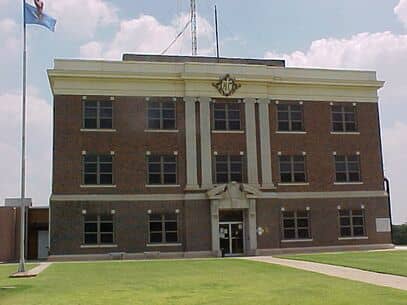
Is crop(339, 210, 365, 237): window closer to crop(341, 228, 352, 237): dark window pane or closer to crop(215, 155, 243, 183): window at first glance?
crop(341, 228, 352, 237): dark window pane

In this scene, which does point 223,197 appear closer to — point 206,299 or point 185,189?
point 185,189

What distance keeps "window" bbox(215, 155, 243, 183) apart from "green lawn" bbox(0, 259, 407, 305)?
669 inches

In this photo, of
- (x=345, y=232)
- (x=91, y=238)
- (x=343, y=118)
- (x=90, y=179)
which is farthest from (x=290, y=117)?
(x=91, y=238)

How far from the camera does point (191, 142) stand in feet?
142

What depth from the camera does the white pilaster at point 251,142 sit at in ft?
144

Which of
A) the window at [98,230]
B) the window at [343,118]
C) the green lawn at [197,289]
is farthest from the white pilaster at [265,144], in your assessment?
the green lawn at [197,289]

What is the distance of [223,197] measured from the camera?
Answer: 4250 centimetres

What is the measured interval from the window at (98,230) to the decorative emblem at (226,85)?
457 inches

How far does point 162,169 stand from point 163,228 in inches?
158

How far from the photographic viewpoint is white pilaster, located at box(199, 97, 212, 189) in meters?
43.0

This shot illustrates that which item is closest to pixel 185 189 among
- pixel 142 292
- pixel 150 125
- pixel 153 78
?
pixel 150 125

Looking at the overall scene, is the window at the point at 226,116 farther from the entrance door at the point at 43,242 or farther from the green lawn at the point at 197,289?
the green lawn at the point at 197,289

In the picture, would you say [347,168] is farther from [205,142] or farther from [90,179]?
[90,179]

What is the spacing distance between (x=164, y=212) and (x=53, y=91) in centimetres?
1112
